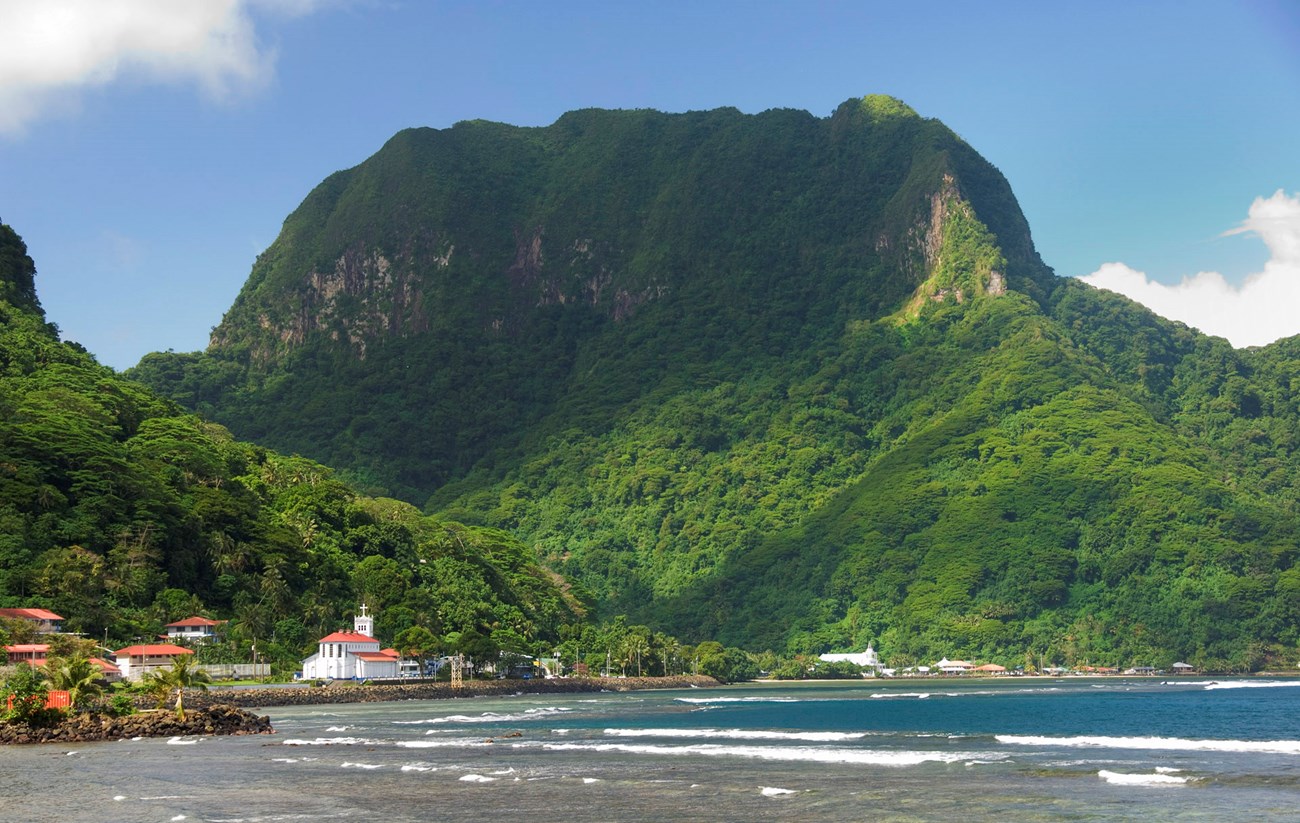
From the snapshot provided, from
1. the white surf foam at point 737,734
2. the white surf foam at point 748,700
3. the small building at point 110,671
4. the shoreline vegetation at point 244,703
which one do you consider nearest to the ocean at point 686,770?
the white surf foam at point 737,734

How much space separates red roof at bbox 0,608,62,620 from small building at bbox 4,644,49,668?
6789 millimetres

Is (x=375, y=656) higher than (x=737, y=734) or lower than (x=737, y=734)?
higher

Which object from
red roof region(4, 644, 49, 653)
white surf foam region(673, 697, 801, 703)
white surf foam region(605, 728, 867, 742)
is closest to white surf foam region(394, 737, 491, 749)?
white surf foam region(605, 728, 867, 742)

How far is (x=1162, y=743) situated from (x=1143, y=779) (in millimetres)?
20169

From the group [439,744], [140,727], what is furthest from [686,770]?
[140,727]

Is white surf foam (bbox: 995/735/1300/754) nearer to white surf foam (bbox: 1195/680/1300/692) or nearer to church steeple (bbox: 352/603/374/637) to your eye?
church steeple (bbox: 352/603/374/637)

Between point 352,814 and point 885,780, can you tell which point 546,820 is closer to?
point 352,814

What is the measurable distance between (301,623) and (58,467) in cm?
3149

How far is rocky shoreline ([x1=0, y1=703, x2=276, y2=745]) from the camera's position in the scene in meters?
75.8

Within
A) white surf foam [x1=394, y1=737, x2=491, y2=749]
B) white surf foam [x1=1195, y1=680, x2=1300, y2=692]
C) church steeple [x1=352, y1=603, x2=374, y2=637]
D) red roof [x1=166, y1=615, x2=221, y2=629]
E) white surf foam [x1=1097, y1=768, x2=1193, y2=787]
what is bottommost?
white surf foam [x1=1195, y1=680, x2=1300, y2=692]

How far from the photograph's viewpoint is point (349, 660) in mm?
146500

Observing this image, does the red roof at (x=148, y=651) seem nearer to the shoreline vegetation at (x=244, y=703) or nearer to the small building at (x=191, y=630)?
the shoreline vegetation at (x=244, y=703)

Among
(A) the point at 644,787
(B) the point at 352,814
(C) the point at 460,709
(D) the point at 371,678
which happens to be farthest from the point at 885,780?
(D) the point at 371,678

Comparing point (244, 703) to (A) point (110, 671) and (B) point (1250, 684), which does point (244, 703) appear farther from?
(B) point (1250, 684)
